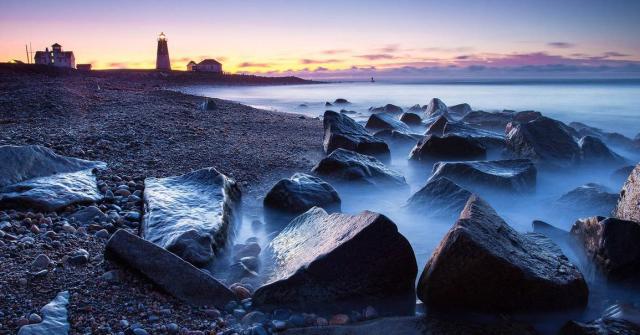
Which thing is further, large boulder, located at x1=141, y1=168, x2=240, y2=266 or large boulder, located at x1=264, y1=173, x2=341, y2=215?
large boulder, located at x1=264, y1=173, x2=341, y2=215

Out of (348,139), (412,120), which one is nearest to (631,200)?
(348,139)

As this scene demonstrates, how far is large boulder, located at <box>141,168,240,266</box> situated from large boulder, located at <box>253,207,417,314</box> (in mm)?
528

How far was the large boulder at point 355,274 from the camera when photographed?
242 cm

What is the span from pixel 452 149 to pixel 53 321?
223 inches

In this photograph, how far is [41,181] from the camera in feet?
11.8

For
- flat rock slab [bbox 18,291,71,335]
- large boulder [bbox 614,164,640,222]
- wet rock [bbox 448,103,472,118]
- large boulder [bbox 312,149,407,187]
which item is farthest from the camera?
wet rock [bbox 448,103,472,118]

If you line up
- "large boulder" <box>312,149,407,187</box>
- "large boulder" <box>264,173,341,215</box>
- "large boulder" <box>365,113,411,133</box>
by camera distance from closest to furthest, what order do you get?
"large boulder" <box>264,173,341,215</box> → "large boulder" <box>312,149,407,187</box> → "large boulder" <box>365,113,411,133</box>

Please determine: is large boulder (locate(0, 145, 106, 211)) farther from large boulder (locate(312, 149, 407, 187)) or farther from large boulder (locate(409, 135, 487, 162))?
large boulder (locate(409, 135, 487, 162))

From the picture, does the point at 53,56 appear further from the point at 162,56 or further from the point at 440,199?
the point at 440,199

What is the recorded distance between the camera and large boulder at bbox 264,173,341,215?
3.97 meters

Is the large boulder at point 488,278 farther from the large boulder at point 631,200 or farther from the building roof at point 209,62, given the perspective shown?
the building roof at point 209,62

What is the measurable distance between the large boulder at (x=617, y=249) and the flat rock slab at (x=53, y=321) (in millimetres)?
2973

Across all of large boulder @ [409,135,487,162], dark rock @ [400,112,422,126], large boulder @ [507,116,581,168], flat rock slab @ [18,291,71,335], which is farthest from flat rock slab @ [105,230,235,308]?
dark rock @ [400,112,422,126]

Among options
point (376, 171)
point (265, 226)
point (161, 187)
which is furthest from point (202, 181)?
point (376, 171)
